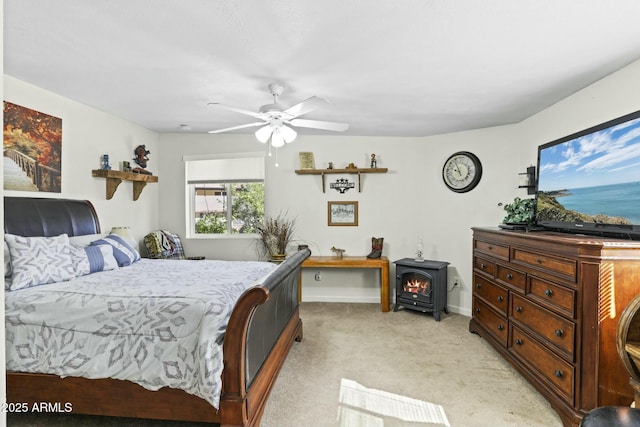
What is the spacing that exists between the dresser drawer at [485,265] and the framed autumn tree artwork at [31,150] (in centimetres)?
418

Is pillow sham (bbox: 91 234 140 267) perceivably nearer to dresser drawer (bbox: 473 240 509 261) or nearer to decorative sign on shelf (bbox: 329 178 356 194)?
decorative sign on shelf (bbox: 329 178 356 194)

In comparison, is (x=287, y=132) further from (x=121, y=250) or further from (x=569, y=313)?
(x=569, y=313)

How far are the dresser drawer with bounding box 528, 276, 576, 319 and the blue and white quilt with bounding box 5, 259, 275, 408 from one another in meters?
2.10

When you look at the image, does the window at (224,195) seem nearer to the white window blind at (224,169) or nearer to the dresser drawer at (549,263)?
the white window blind at (224,169)

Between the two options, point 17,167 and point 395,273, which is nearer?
point 17,167

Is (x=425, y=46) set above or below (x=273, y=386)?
above

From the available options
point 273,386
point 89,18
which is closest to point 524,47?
point 89,18

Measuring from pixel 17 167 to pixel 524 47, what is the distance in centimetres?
398

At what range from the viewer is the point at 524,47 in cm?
220

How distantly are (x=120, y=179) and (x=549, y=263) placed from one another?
423 centimetres

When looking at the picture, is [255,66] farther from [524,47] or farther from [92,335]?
[92,335]

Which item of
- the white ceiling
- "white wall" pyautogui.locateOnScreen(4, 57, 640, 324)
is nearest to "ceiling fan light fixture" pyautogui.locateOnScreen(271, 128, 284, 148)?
the white ceiling

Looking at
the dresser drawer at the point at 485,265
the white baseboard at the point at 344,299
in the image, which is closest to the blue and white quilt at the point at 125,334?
the dresser drawer at the point at 485,265

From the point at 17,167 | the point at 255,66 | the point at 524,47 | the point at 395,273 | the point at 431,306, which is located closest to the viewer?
the point at 524,47
